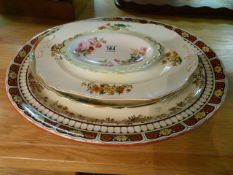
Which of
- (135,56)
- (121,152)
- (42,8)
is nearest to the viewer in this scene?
(121,152)

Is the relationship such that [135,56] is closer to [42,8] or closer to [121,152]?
[121,152]

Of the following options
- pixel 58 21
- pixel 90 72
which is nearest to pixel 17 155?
pixel 90 72

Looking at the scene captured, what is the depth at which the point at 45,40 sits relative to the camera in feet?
1.84

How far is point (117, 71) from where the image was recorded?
48cm

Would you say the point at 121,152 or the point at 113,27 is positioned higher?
the point at 113,27

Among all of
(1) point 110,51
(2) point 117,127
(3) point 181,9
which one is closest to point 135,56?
(1) point 110,51

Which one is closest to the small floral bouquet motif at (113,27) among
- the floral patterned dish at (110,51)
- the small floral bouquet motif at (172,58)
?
the floral patterned dish at (110,51)

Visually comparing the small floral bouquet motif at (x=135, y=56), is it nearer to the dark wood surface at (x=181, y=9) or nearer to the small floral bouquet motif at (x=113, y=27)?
the small floral bouquet motif at (x=113, y=27)

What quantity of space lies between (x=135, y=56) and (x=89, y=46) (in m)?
0.08

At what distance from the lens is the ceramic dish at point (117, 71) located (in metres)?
0.45

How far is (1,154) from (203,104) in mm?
285

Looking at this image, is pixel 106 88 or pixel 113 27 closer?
pixel 106 88

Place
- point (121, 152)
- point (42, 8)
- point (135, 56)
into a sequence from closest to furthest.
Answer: point (121, 152) → point (135, 56) → point (42, 8)

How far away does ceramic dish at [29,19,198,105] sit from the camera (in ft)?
1.47
